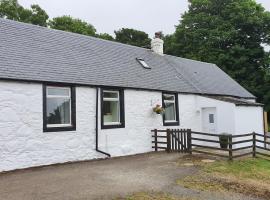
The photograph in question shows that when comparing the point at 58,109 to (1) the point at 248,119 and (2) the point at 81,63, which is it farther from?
(1) the point at 248,119

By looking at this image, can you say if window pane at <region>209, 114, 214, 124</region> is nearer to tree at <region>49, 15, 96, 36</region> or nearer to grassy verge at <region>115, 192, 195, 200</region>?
grassy verge at <region>115, 192, 195, 200</region>

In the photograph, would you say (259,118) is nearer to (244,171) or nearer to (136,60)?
(136,60)

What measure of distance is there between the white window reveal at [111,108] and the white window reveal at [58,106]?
1.90 meters

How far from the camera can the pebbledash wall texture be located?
11.4 meters

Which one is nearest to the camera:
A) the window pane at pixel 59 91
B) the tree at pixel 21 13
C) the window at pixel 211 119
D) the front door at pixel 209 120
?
the window pane at pixel 59 91

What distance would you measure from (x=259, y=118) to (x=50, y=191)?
1548 cm

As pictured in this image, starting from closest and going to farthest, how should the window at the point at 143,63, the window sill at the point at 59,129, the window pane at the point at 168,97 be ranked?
the window sill at the point at 59,129 → the window pane at the point at 168,97 → the window at the point at 143,63

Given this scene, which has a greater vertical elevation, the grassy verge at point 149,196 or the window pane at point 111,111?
the window pane at point 111,111

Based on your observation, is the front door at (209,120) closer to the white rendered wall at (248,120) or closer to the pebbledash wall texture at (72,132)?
the pebbledash wall texture at (72,132)

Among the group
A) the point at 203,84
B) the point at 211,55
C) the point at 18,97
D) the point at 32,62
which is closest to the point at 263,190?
the point at 18,97

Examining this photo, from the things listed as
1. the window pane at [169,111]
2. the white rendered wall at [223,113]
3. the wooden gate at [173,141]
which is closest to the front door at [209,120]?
the white rendered wall at [223,113]

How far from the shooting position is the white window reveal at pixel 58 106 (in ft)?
41.9

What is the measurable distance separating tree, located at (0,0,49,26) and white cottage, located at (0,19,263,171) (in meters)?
16.4

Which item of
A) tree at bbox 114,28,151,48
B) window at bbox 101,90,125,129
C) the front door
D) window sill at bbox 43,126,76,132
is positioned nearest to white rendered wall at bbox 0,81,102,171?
window sill at bbox 43,126,76,132
